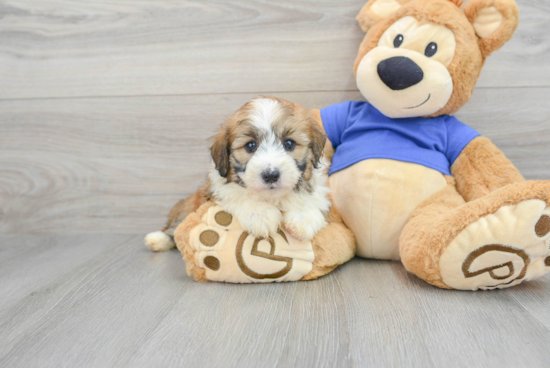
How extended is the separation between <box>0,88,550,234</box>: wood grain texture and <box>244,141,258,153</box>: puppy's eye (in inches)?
25.9

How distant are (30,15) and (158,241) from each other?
129 centimetres

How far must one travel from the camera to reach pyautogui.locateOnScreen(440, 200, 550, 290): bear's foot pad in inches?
46.8

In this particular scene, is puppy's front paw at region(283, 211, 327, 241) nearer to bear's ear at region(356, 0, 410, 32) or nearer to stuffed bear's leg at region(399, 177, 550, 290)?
stuffed bear's leg at region(399, 177, 550, 290)

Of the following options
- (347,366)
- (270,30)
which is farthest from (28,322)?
(270,30)

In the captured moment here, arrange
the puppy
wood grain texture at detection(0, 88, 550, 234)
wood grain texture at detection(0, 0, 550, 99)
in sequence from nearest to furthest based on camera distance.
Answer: the puppy → wood grain texture at detection(0, 0, 550, 99) → wood grain texture at detection(0, 88, 550, 234)

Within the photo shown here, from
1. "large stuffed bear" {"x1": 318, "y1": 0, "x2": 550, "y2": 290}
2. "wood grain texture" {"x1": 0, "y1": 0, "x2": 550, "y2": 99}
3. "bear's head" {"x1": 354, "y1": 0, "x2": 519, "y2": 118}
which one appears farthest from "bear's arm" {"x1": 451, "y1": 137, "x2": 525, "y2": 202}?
"wood grain texture" {"x1": 0, "y1": 0, "x2": 550, "y2": 99}

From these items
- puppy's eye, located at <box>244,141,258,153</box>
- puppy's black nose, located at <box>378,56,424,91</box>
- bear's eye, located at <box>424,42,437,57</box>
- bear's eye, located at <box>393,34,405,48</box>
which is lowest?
puppy's eye, located at <box>244,141,258,153</box>

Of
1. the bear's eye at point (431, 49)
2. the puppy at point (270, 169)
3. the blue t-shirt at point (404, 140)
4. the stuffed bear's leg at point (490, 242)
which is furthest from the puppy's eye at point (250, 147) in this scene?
the bear's eye at point (431, 49)

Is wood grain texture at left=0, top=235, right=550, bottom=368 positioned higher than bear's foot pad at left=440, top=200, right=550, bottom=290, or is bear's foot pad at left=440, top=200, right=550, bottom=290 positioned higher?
bear's foot pad at left=440, top=200, right=550, bottom=290

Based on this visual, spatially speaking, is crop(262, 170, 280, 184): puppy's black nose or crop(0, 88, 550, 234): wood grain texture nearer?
crop(262, 170, 280, 184): puppy's black nose

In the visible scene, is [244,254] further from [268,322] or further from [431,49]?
[431,49]

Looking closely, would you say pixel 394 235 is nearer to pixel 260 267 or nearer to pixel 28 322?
pixel 260 267

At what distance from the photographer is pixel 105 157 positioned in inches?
83.0

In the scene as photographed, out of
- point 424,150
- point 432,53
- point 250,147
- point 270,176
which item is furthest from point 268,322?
point 432,53
